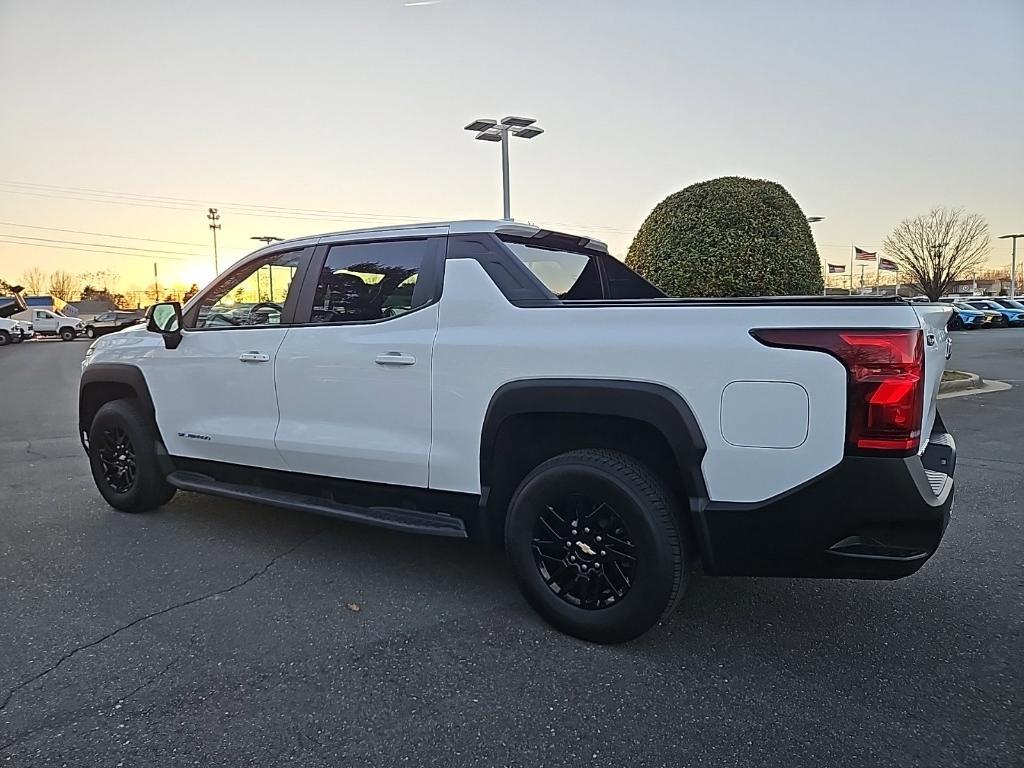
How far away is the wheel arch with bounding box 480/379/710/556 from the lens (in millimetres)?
2736

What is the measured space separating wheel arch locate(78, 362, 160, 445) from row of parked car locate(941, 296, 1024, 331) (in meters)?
36.8

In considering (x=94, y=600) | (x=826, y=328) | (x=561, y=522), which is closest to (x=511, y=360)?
(x=561, y=522)

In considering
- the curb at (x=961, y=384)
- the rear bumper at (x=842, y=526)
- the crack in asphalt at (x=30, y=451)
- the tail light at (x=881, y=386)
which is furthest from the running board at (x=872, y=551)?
the curb at (x=961, y=384)

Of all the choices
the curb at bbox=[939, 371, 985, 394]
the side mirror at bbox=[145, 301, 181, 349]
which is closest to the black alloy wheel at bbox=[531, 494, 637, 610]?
the side mirror at bbox=[145, 301, 181, 349]

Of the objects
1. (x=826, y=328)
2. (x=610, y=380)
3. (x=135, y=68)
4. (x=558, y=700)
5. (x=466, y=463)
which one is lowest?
(x=558, y=700)

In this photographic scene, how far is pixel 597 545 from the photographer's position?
2959 mm

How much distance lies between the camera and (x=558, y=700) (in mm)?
2588

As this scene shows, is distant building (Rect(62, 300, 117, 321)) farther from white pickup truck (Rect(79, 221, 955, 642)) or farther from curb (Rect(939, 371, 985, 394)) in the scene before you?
white pickup truck (Rect(79, 221, 955, 642))

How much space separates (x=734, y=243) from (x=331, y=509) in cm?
659

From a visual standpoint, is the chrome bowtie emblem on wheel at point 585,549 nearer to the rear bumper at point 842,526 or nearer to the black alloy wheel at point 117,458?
the rear bumper at point 842,526

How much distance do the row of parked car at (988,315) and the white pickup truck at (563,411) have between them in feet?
119

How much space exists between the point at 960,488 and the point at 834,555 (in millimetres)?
3563

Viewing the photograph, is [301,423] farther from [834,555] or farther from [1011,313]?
[1011,313]

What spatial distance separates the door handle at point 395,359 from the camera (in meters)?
3.40
